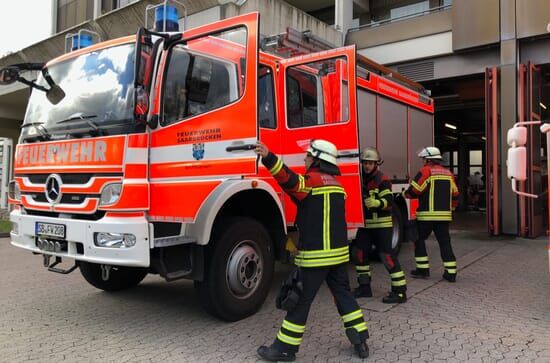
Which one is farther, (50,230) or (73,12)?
(73,12)

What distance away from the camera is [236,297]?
4.23 metres

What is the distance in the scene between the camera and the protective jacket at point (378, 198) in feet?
16.4

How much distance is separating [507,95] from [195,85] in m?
7.67

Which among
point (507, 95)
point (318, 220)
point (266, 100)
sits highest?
point (507, 95)

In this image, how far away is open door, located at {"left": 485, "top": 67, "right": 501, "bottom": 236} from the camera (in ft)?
31.0

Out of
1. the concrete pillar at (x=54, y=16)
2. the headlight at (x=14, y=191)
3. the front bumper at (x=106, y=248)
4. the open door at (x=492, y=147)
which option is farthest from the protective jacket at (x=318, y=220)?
the concrete pillar at (x=54, y=16)

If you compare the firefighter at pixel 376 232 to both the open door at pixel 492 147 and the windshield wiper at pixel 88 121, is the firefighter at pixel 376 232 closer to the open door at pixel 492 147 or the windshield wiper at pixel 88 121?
the windshield wiper at pixel 88 121

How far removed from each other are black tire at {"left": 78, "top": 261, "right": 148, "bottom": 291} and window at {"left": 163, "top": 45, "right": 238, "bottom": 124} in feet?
6.50

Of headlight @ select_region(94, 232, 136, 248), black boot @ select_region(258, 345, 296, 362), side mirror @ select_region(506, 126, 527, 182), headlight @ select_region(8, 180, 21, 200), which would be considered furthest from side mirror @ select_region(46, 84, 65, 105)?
side mirror @ select_region(506, 126, 527, 182)

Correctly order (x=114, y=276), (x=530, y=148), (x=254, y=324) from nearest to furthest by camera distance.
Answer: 1. (x=254, y=324)
2. (x=114, y=276)
3. (x=530, y=148)

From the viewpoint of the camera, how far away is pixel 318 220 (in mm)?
3410

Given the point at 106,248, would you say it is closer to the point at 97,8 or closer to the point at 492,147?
the point at 492,147

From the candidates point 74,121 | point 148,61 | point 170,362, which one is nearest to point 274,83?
point 148,61

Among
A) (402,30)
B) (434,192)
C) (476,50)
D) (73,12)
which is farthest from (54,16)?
(434,192)
